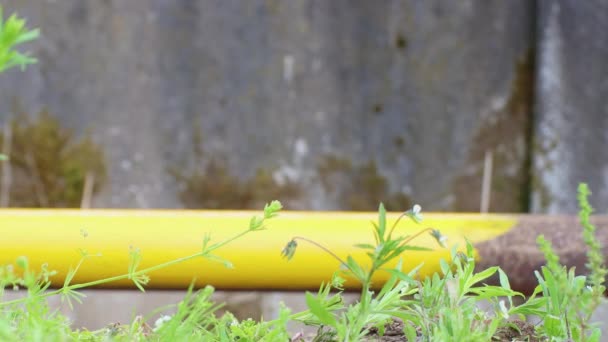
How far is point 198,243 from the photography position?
111cm

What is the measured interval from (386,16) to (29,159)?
1.46 metres

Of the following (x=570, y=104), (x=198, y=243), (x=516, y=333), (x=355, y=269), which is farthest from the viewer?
(x=570, y=104)

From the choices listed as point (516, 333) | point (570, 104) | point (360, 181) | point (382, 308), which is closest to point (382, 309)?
point (382, 308)

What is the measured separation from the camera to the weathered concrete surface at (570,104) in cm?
283

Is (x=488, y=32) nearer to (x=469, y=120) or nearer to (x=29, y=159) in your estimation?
(x=469, y=120)

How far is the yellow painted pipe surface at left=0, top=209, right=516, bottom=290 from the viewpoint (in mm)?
1086

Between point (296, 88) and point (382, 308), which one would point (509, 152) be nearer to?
point (296, 88)

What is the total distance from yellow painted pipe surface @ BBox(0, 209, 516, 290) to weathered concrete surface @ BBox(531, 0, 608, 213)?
1.84 metres

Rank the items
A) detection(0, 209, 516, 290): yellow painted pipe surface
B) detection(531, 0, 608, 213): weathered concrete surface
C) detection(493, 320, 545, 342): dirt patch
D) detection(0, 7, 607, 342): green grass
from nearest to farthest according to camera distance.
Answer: detection(0, 7, 607, 342): green grass, detection(493, 320, 545, 342): dirt patch, detection(0, 209, 516, 290): yellow painted pipe surface, detection(531, 0, 608, 213): weathered concrete surface

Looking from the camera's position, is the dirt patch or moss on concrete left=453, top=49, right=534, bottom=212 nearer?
the dirt patch

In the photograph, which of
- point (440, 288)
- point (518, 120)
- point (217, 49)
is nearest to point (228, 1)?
point (217, 49)

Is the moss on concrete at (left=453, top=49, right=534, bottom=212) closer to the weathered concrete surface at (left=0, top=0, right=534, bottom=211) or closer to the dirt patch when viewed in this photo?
the weathered concrete surface at (left=0, top=0, right=534, bottom=211)

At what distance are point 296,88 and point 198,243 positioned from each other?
6.13 feet

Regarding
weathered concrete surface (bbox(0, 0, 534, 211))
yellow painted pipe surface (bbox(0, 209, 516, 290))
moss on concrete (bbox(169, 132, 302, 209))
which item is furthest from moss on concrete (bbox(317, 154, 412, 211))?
yellow painted pipe surface (bbox(0, 209, 516, 290))
